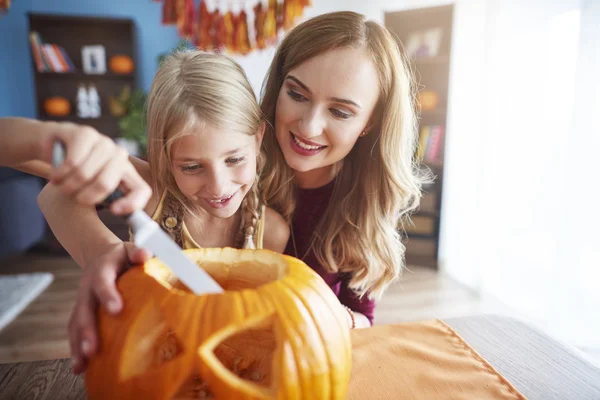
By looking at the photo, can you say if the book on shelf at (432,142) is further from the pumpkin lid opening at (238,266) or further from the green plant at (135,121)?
the pumpkin lid opening at (238,266)

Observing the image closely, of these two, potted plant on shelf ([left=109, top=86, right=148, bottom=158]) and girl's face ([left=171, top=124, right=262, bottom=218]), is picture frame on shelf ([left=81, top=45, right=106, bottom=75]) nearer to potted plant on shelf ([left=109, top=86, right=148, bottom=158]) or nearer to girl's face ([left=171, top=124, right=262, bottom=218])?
potted plant on shelf ([left=109, top=86, right=148, bottom=158])

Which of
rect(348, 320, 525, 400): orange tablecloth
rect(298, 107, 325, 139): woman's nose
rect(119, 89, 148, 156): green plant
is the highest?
rect(119, 89, 148, 156): green plant

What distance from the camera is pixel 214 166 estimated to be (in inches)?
29.6

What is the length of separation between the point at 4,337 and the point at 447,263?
2646 millimetres

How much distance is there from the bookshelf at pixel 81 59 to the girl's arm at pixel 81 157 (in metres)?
3.18

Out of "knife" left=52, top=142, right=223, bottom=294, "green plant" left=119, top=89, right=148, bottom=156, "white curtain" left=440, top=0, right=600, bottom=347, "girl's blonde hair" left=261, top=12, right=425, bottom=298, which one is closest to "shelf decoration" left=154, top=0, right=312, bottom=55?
"green plant" left=119, top=89, right=148, bottom=156

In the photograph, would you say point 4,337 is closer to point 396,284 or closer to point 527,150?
point 396,284

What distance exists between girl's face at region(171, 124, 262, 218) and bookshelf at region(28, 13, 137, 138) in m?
2.92

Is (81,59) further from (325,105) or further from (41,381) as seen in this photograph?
(41,381)

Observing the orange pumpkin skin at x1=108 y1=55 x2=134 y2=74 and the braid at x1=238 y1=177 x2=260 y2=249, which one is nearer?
the braid at x1=238 y1=177 x2=260 y2=249

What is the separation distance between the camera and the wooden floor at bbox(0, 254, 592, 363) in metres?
1.81

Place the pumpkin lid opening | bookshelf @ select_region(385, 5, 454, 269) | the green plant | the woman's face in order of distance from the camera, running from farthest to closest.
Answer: the green plant, bookshelf @ select_region(385, 5, 454, 269), the woman's face, the pumpkin lid opening

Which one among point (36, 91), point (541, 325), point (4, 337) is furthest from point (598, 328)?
point (36, 91)

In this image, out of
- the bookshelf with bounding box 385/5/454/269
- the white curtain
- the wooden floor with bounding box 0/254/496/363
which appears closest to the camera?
the white curtain
